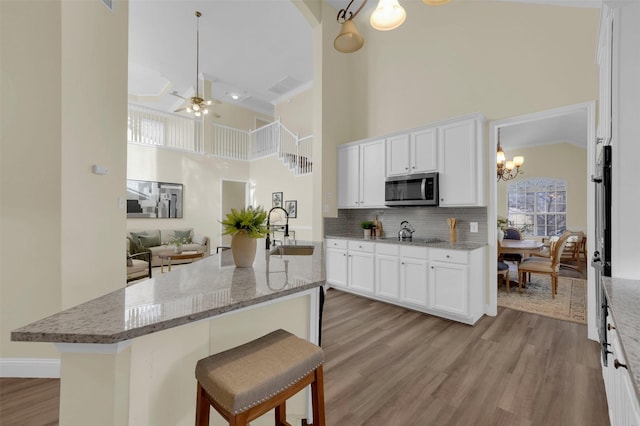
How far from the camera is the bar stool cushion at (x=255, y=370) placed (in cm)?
92

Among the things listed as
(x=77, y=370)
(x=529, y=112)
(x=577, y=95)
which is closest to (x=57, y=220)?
(x=77, y=370)

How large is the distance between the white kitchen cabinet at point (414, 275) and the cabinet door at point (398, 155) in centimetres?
116

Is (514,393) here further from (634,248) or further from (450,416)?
(634,248)

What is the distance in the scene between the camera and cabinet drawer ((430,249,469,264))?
3076 mm

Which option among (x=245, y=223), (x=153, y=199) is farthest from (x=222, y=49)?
(x=245, y=223)

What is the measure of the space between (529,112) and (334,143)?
2.68m

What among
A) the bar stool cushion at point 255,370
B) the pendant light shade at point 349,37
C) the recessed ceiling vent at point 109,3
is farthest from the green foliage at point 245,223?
the recessed ceiling vent at point 109,3

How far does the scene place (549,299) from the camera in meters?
3.98

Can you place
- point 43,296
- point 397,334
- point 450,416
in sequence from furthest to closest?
point 397,334, point 43,296, point 450,416

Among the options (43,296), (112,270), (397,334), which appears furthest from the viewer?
(397,334)

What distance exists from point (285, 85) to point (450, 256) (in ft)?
23.5

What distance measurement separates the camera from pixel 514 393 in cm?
196

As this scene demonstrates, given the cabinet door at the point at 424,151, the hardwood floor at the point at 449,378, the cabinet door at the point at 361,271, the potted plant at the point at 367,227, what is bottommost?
the hardwood floor at the point at 449,378

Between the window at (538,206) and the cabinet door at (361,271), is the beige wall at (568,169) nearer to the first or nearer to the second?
the window at (538,206)
